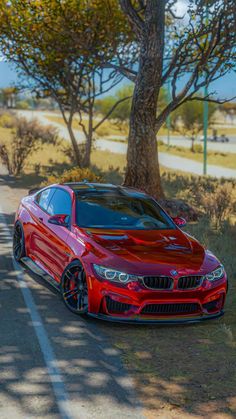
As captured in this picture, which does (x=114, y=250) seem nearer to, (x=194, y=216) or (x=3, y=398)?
(x=3, y=398)

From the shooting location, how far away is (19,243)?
34.8 ft

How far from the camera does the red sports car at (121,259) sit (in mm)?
7480

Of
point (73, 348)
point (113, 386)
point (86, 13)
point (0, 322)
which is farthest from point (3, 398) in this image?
point (86, 13)

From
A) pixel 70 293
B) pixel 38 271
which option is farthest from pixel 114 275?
pixel 38 271

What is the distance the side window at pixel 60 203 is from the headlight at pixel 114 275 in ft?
5.31

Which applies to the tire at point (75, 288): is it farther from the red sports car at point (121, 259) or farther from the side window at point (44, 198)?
the side window at point (44, 198)

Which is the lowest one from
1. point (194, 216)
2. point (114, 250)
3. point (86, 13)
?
point (194, 216)

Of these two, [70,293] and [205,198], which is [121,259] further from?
[205,198]

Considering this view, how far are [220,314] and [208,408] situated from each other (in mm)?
2427

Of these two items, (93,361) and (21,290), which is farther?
(21,290)

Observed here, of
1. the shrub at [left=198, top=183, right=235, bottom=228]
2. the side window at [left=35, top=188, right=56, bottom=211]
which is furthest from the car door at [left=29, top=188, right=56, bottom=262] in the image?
the shrub at [left=198, top=183, right=235, bottom=228]

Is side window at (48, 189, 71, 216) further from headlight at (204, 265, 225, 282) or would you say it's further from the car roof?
headlight at (204, 265, 225, 282)

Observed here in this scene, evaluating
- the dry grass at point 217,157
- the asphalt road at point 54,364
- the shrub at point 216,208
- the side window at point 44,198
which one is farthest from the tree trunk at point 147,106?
the dry grass at point 217,157

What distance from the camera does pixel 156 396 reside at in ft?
19.2
